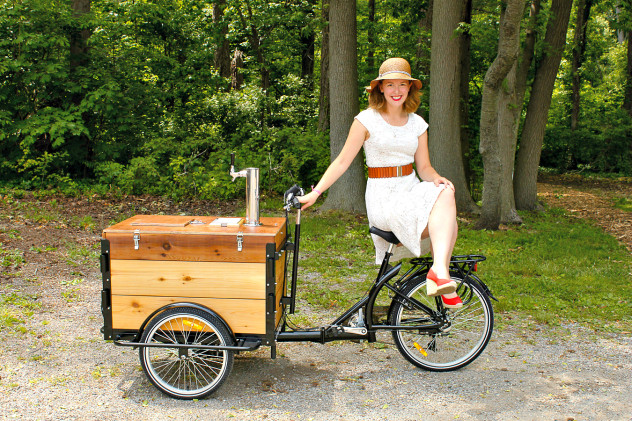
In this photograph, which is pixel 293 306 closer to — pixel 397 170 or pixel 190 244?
pixel 190 244

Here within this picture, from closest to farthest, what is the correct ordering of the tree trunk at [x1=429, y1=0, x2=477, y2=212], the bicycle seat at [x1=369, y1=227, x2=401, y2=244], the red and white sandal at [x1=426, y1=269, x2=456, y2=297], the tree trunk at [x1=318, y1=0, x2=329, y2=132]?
the red and white sandal at [x1=426, y1=269, x2=456, y2=297] → the bicycle seat at [x1=369, y1=227, x2=401, y2=244] → the tree trunk at [x1=429, y1=0, x2=477, y2=212] → the tree trunk at [x1=318, y1=0, x2=329, y2=132]

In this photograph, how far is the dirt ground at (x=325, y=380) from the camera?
139 inches

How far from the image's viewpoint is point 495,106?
29.2 feet

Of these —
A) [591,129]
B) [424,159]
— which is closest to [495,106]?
[424,159]

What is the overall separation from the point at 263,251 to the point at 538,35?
9308 mm

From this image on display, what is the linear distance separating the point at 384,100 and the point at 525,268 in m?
3.87

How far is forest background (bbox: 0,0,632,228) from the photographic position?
1040 centimetres

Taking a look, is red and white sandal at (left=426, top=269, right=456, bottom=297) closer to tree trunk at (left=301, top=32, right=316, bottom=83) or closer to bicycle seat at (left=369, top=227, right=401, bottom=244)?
bicycle seat at (left=369, top=227, right=401, bottom=244)

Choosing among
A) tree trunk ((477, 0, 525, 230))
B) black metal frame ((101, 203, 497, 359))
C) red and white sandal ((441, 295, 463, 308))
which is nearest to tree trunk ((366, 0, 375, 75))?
tree trunk ((477, 0, 525, 230))

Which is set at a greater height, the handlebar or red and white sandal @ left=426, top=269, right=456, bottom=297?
the handlebar

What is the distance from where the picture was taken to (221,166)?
12.2m

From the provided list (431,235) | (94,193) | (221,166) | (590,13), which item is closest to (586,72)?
(590,13)

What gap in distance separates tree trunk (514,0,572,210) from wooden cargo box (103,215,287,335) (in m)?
9.35

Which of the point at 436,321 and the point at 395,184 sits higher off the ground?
the point at 395,184
